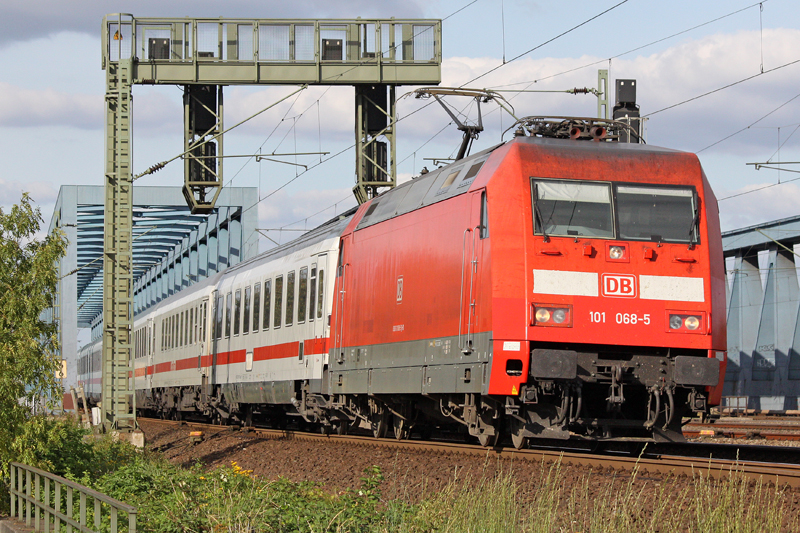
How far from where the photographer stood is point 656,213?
40.3ft

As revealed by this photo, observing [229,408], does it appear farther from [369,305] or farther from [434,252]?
[434,252]

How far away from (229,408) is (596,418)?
15417 mm

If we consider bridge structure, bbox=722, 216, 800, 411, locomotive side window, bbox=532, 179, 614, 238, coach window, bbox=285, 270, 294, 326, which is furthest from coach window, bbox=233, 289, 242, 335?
bridge structure, bbox=722, 216, 800, 411

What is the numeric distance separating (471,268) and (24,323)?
6.02 meters

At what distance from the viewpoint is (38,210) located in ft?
47.0

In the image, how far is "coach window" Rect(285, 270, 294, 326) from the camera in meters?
20.6

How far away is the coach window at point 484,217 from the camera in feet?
40.0

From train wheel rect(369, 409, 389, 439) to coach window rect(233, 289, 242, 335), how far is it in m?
8.01

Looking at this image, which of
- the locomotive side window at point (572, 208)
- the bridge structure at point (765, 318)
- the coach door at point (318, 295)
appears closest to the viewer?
the locomotive side window at point (572, 208)

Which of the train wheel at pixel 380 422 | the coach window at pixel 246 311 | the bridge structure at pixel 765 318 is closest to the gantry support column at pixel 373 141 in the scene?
the coach window at pixel 246 311

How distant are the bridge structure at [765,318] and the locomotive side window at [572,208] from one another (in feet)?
109

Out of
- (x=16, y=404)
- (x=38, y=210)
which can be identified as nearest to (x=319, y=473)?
(x=16, y=404)

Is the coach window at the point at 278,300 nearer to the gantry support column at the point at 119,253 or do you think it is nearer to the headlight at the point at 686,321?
the gantry support column at the point at 119,253

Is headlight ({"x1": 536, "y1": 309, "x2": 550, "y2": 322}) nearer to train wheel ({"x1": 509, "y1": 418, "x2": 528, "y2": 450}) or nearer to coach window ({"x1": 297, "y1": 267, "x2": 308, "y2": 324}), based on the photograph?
train wheel ({"x1": 509, "y1": 418, "x2": 528, "y2": 450})
